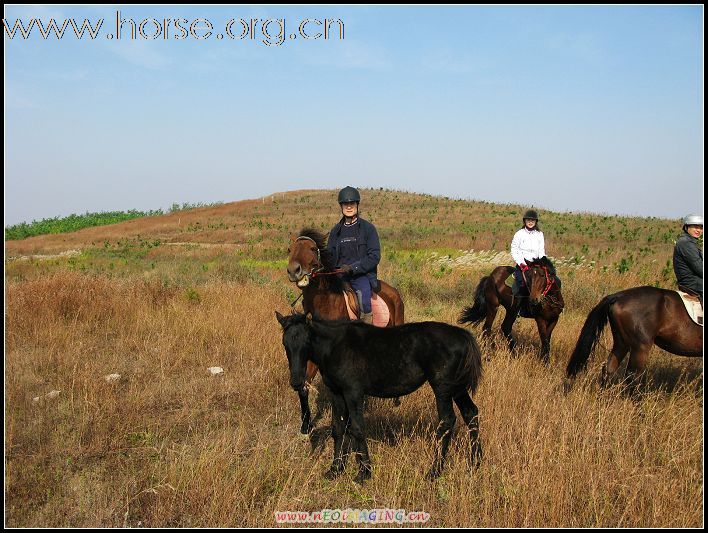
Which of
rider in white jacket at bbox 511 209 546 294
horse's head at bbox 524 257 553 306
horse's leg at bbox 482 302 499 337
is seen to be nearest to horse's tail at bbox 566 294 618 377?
horse's head at bbox 524 257 553 306

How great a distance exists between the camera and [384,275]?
1841cm

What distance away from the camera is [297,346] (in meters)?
4.57

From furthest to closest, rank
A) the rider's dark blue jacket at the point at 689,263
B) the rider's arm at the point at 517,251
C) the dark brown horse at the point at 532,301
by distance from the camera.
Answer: the rider's arm at the point at 517,251 → the dark brown horse at the point at 532,301 → the rider's dark blue jacket at the point at 689,263

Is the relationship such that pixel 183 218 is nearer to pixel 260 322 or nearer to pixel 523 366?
pixel 260 322

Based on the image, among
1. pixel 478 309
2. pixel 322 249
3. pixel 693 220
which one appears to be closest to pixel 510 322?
pixel 478 309

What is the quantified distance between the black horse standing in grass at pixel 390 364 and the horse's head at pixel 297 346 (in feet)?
0.04

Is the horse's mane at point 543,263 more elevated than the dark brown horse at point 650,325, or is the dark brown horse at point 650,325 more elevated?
the horse's mane at point 543,263

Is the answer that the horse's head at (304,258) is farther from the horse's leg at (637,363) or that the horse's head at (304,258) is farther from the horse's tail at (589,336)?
the horse's leg at (637,363)

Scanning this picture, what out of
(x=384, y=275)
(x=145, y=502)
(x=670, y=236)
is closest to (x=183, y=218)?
(x=384, y=275)

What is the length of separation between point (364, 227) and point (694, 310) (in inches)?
189

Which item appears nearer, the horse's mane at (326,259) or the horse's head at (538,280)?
the horse's mane at (326,259)

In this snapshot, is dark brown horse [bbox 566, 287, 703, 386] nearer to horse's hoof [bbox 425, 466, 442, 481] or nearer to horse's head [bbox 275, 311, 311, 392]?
horse's hoof [bbox 425, 466, 442, 481]

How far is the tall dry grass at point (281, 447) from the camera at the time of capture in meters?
4.21

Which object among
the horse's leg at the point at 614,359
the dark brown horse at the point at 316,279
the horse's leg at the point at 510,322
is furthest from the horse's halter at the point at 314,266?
the horse's leg at the point at 510,322
